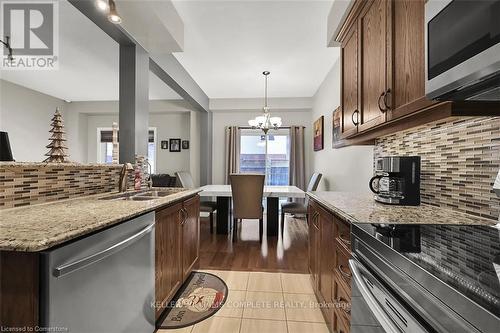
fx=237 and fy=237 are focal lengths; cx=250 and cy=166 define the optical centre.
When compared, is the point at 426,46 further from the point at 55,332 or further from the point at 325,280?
the point at 55,332

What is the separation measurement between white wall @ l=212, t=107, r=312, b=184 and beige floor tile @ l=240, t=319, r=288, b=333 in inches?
159

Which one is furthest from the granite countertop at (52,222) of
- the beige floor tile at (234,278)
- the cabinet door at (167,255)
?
the beige floor tile at (234,278)

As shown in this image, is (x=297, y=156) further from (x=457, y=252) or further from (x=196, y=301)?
(x=457, y=252)

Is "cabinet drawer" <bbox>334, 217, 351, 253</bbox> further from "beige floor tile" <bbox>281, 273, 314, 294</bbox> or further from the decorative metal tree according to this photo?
the decorative metal tree

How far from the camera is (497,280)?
0.53 meters

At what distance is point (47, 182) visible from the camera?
4.88 feet

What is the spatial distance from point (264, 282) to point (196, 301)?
672mm

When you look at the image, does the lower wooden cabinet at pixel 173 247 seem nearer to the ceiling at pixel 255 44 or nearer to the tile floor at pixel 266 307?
the tile floor at pixel 266 307

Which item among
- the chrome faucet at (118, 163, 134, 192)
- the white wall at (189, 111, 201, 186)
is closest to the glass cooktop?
the chrome faucet at (118, 163, 134, 192)

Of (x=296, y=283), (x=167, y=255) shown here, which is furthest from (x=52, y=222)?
(x=296, y=283)

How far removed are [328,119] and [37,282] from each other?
3.94 meters

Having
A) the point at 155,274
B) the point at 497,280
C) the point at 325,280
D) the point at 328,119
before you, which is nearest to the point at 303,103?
the point at 328,119

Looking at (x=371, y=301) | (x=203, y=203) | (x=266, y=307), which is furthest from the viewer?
(x=203, y=203)

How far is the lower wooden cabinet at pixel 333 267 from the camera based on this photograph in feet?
3.92
